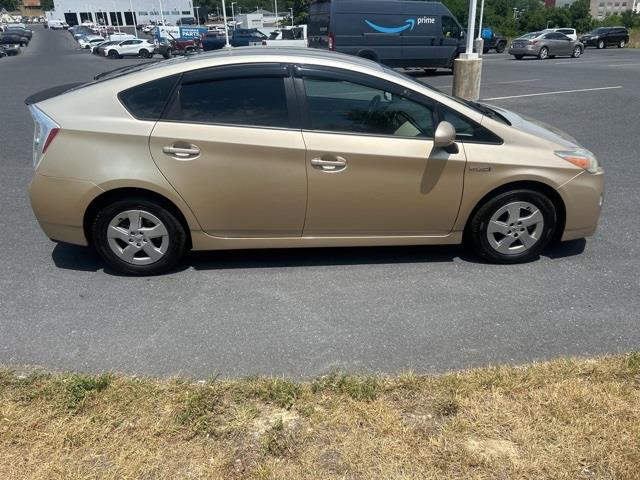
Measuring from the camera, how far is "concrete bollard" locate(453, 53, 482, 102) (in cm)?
1117

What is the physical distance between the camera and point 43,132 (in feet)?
12.9

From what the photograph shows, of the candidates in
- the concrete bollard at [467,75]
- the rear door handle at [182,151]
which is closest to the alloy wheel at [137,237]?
the rear door handle at [182,151]

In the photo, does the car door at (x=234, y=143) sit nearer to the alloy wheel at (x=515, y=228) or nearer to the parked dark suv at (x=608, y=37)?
the alloy wheel at (x=515, y=228)

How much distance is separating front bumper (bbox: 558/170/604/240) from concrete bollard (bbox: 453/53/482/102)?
764 centimetres

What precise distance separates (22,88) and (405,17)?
13.1 m

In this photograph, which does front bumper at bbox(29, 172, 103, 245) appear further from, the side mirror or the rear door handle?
the side mirror

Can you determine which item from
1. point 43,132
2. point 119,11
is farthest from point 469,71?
point 119,11

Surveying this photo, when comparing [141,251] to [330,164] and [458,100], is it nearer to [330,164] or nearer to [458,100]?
[330,164]

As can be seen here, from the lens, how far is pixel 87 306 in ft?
12.3

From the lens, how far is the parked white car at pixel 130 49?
37.4 m

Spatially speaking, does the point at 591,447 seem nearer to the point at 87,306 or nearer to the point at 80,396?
the point at 80,396

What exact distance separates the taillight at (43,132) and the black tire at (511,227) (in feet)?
10.7

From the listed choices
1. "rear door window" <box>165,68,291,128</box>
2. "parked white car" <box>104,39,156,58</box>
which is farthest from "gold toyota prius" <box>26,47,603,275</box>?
"parked white car" <box>104,39,156,58</box>

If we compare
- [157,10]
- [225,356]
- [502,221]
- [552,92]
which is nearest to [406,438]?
[225,356]
